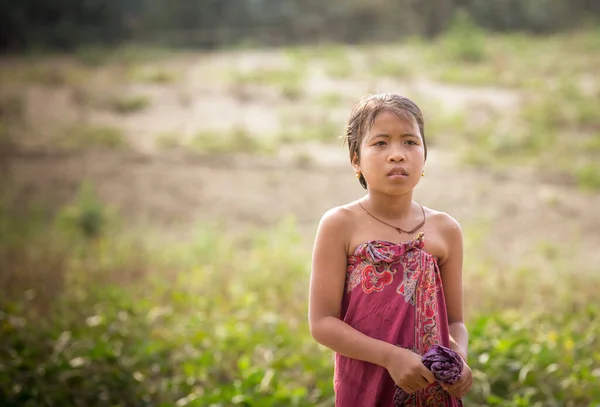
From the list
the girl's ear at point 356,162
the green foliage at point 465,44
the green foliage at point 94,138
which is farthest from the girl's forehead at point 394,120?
the green foliage at point 465,44

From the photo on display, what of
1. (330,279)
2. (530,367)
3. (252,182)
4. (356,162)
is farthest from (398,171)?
(252,182)

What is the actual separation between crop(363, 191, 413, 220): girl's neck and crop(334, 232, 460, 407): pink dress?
0.31 ft

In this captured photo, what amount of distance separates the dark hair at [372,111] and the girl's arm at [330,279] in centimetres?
19

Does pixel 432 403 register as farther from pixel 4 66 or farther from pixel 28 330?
pixel 4 66

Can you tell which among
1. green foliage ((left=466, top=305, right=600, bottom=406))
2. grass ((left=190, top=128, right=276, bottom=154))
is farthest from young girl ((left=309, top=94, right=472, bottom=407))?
grass ((left=190, top=128, right=276, bottom=154))

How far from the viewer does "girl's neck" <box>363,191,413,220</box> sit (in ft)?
5.90

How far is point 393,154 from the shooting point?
1.71 metres

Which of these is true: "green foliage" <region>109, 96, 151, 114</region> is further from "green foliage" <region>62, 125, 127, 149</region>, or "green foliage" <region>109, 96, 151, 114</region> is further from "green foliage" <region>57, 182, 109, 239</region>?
"green foliage" <region>57, 182, 109, 239</region>

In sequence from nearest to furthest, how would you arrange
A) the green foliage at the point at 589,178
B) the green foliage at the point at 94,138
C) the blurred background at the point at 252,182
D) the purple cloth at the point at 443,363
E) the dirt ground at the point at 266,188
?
the purple cloth at the point at 443,363 → the blurred background at the point at 252,182 → the dirt ground at the point at 266,188 → the green foliage at the point at 589,178 → the green foliage at the point at 94,138

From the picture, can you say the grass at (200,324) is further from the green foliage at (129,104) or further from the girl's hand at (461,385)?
the green foliage at (129,104)

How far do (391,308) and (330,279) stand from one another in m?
0.16

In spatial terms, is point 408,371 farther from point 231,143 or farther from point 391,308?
point 231,143

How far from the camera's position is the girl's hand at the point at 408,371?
5.26ft

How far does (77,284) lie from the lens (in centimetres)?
490
